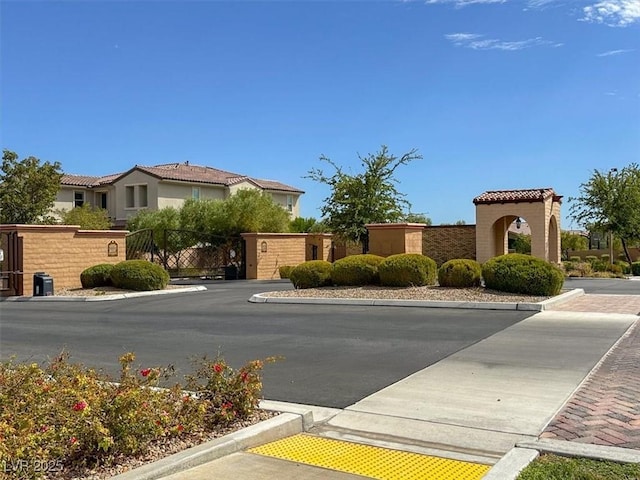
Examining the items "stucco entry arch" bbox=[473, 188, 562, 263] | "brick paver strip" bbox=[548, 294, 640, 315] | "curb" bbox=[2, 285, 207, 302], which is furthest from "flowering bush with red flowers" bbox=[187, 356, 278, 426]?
"stucco entry arch" bbox=[473, 188, 562, 263]

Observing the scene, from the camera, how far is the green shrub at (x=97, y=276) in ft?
74.0

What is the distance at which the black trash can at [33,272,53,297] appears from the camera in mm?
21234

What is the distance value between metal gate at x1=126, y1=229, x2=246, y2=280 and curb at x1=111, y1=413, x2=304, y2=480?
2513 cm

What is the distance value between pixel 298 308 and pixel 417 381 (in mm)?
8619

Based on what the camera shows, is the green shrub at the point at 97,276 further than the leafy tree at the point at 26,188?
No

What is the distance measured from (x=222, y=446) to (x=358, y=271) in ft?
46.3

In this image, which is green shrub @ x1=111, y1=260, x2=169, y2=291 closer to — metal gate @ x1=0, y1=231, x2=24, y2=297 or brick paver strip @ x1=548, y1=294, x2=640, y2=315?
metal gate @ x1=0, y1=231, x2=24, y2=297

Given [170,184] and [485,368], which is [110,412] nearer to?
[485,368]

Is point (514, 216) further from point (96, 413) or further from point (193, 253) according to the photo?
point (96, 413)

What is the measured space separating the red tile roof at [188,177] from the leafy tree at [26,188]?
379 inches

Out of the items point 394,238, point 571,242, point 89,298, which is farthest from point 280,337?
point 571,242

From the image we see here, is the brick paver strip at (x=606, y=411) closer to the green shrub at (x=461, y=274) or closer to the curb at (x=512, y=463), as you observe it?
the curb at (x=512, y=463)

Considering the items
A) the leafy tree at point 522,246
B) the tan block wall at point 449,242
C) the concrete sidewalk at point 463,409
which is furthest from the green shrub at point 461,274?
the leafy tree at point 522,246

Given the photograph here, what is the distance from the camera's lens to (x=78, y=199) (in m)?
48.5
